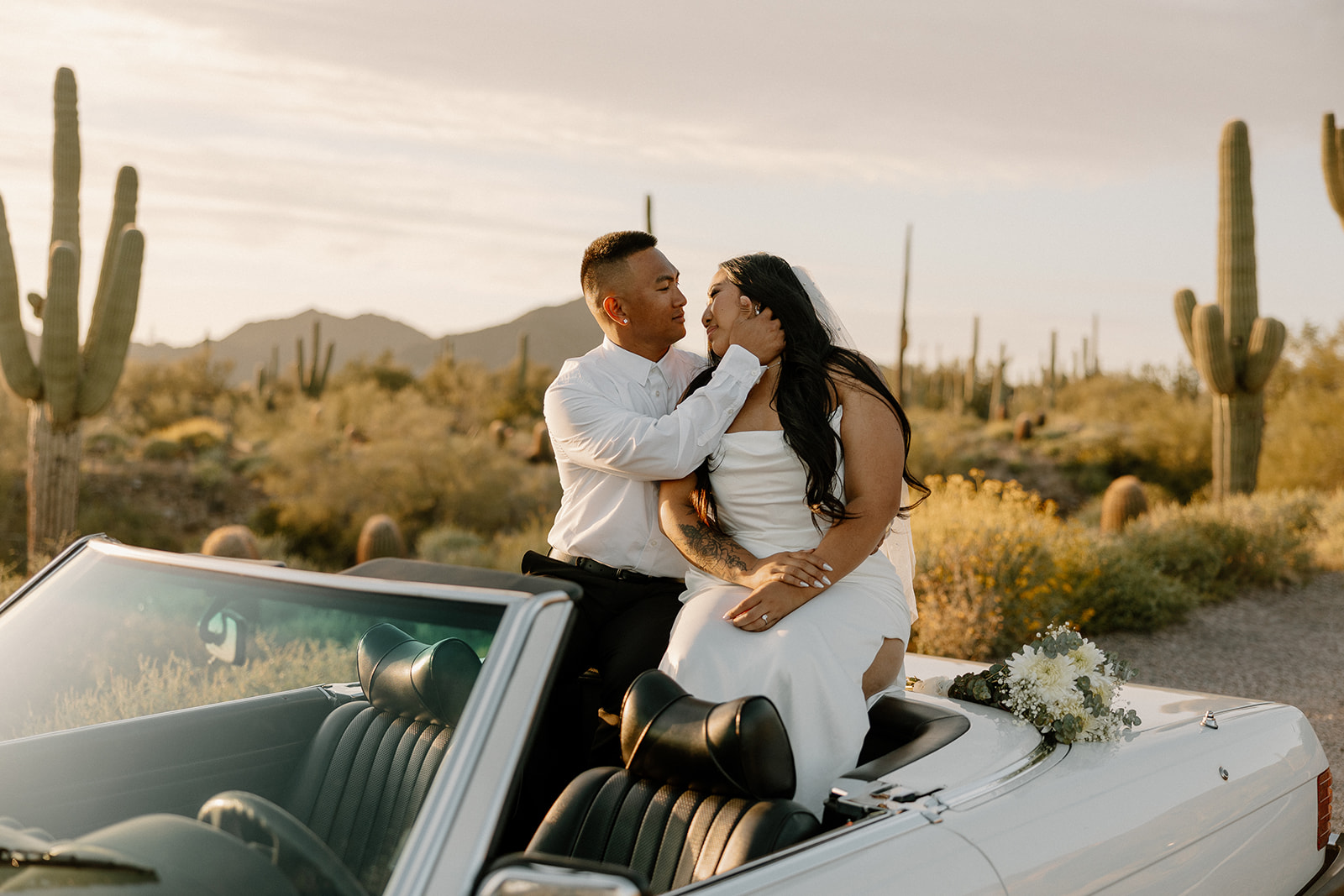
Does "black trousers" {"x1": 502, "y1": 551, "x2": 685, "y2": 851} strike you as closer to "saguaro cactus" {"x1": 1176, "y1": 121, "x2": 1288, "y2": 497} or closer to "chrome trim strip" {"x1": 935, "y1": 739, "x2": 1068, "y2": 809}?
"chrome trim strip" {"x1": 935, "y1": 739, "x2": 1068, "y2": 809}

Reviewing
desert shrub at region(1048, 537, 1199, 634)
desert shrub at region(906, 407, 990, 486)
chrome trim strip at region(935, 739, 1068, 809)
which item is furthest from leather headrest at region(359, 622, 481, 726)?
desert shrub at region(906, 407, 990, 486)

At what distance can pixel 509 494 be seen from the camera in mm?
18828

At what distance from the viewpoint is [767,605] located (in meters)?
2.77

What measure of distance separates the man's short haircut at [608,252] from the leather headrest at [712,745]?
6.46 ft

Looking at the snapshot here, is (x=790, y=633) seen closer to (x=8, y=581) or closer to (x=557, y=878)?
(x=557, y=878)

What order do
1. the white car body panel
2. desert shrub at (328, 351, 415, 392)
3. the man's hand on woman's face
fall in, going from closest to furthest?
the white car body panel → the man's hand on woman's face → desert shrub at (328, 351, 415, 392)

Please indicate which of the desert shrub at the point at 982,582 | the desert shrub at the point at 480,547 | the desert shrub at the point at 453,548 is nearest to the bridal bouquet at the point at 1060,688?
the desert shrub at the point at 982,582

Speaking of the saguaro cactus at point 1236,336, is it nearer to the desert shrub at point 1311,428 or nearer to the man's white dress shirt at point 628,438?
the desert shrub at point 1311,428

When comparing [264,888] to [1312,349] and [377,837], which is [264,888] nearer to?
[377,837]

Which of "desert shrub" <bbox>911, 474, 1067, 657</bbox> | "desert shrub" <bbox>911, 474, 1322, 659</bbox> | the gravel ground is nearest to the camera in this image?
the gravel ground

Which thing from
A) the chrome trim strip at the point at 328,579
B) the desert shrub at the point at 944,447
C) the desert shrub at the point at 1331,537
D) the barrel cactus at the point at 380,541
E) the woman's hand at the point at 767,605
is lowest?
the barrel cactus at the point at 380,541

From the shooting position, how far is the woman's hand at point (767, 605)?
9.00ft

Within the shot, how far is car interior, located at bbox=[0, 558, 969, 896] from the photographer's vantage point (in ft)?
5.06

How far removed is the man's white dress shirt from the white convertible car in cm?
104
